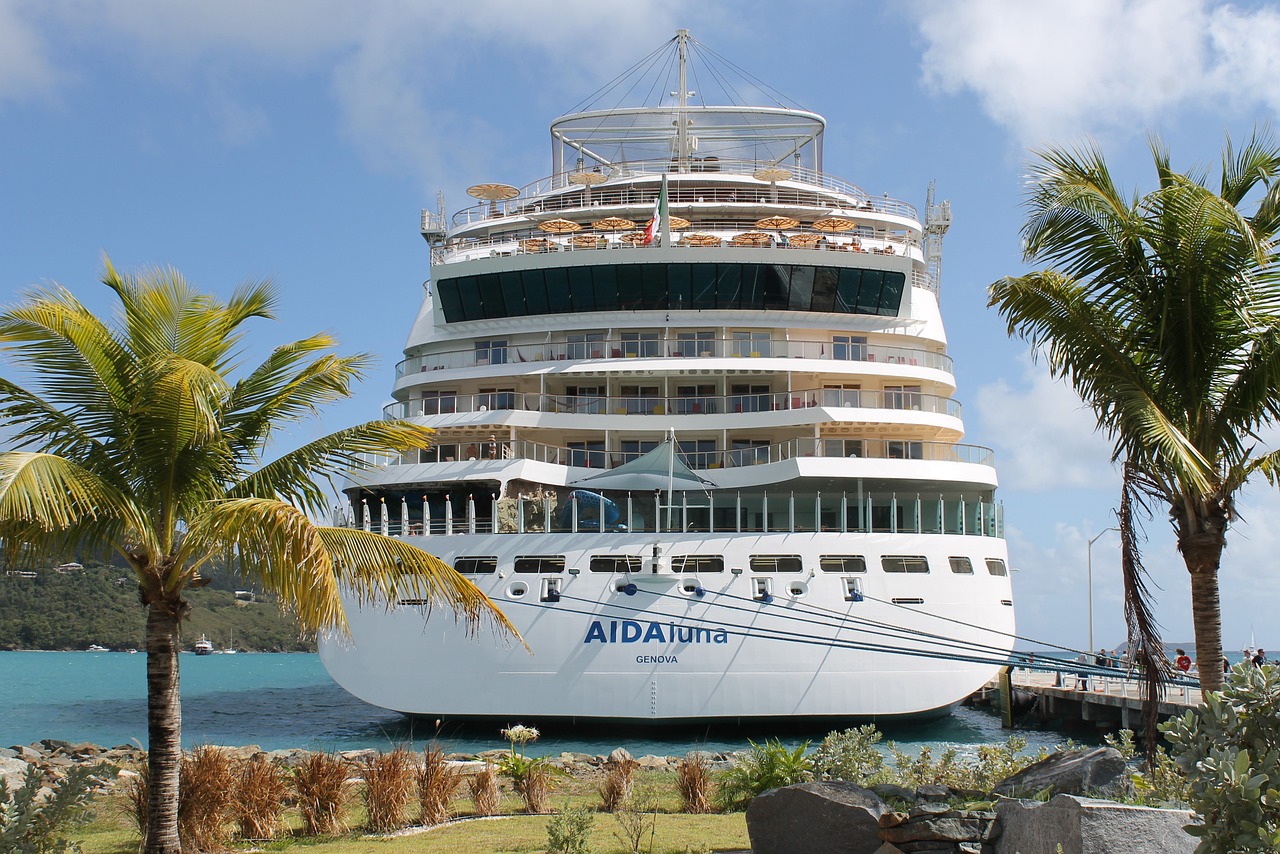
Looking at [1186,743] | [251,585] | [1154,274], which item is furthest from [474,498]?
[1186,743]

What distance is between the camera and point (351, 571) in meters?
11.1

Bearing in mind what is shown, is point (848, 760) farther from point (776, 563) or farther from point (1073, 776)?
point (776, 563)

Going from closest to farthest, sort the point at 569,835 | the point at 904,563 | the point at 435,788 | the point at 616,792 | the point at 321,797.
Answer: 1. the point at 569,835
2. the point at 321,797
3. the point at 435,788
4. the point at 616,792
5. the point at 904,563

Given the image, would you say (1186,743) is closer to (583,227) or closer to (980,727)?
(583,227)

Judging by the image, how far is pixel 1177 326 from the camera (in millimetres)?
11836

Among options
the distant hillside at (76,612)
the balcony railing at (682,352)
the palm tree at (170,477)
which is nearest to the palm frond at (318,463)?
the palm tree at (170,477)

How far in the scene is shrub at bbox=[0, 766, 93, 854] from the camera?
8.95 meters

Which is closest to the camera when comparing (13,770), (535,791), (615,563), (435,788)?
(435,788)

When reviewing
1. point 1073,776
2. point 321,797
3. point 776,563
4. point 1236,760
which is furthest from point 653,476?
point 1236,760

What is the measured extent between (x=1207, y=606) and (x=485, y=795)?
7.95m

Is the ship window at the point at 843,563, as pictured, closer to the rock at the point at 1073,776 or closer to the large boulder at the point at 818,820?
the rock at the point at 1073,776

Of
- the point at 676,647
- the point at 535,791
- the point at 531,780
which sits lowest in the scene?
the point at 535,791

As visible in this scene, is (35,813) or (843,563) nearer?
(35,813)

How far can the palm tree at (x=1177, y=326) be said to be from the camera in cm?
1138
